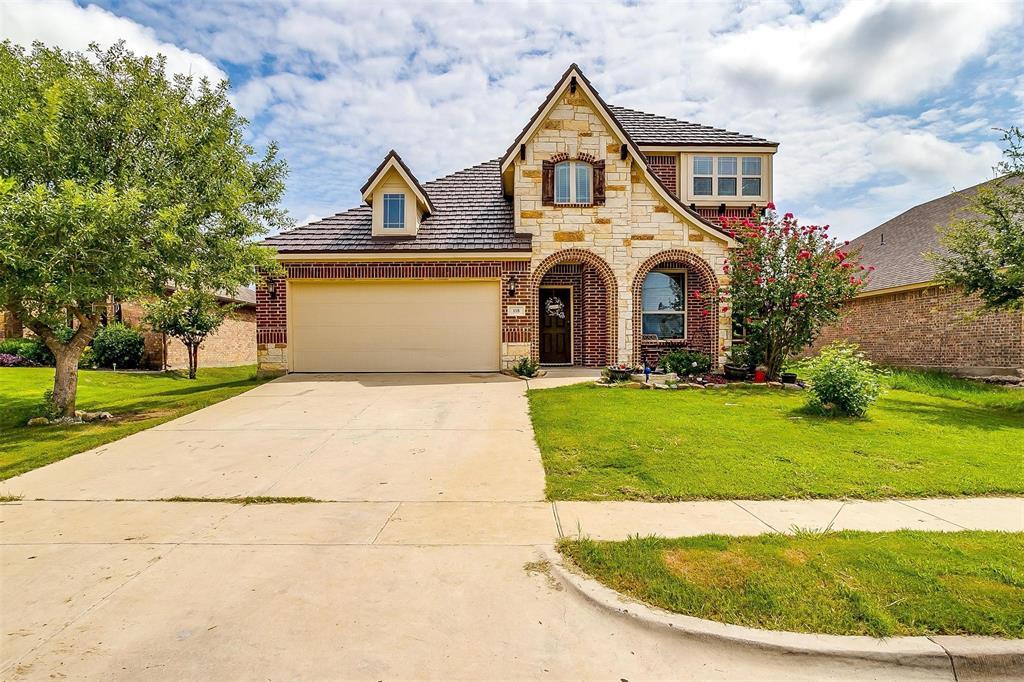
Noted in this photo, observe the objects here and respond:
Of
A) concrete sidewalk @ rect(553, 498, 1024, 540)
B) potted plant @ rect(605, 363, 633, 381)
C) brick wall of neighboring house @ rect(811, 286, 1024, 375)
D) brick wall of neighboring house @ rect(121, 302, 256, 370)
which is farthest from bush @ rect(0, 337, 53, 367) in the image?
brick wall of neighboring house @ rect(811, 286, 1024, 375)

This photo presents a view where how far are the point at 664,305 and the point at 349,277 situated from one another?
9481 mm

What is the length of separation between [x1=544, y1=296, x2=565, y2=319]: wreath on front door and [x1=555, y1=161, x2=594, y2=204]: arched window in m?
3.09

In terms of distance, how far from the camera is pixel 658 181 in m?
15.1

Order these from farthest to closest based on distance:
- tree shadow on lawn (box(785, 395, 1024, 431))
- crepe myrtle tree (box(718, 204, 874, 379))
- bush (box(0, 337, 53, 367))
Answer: bush (box(0, 337, 53, 367)), crepe myrtle tree (box(718, 204, 874, 379)), tree shadow on lawn (box(785, 395, 1024, 431))

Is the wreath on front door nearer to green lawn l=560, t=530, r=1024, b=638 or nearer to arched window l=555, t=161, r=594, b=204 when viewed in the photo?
arched window l=555, t=161, r=594, b=204

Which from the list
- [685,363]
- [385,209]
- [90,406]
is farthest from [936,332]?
[90,406]

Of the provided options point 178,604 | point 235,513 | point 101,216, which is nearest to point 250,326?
point 101,216

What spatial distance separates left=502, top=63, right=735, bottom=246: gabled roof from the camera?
14.8 metres

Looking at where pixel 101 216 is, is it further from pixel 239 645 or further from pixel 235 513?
pixel 239 645

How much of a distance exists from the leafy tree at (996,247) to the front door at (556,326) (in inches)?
381

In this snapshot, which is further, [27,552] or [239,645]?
[27,552]

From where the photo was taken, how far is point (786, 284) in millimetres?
12344

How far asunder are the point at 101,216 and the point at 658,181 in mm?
13144

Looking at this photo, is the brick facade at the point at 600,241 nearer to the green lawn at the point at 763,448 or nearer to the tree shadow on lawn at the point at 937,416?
the green lawn at the point at 763,448
